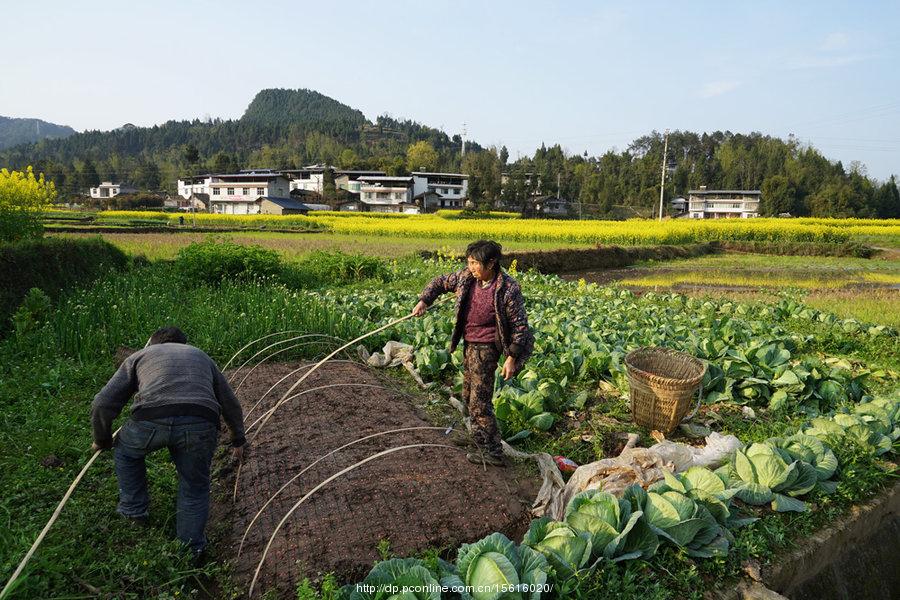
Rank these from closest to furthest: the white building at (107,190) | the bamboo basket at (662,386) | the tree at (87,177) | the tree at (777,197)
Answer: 1. the bamboo basket at (662,386)
2. the tree at (777,197)
3. the white building at (107,190)
4. the tree at (87,177)

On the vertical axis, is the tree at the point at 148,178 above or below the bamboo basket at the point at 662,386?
above

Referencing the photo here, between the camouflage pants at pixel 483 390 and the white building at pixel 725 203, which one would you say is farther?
the white building at pixel 725 203

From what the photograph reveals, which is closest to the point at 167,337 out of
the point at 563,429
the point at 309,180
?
the point at 563,429

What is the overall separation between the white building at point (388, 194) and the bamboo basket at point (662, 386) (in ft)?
186

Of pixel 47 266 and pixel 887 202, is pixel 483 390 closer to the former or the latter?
pixel 47 266

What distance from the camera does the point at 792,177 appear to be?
229ft

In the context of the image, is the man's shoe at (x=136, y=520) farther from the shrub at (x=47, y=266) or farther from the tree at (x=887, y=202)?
the tree at (x=887, y=202)

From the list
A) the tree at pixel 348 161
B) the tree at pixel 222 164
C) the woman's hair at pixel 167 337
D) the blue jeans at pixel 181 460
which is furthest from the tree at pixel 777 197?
the tree at pixel 222 164

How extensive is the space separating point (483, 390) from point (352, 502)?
4.18 feet

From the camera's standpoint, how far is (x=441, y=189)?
221ft

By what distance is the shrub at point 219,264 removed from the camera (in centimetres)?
1109

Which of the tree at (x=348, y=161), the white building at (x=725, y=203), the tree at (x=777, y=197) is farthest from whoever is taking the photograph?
the tree at (x=348, y=161)

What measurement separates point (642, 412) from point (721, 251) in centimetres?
2711

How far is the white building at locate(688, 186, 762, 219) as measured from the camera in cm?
6138
